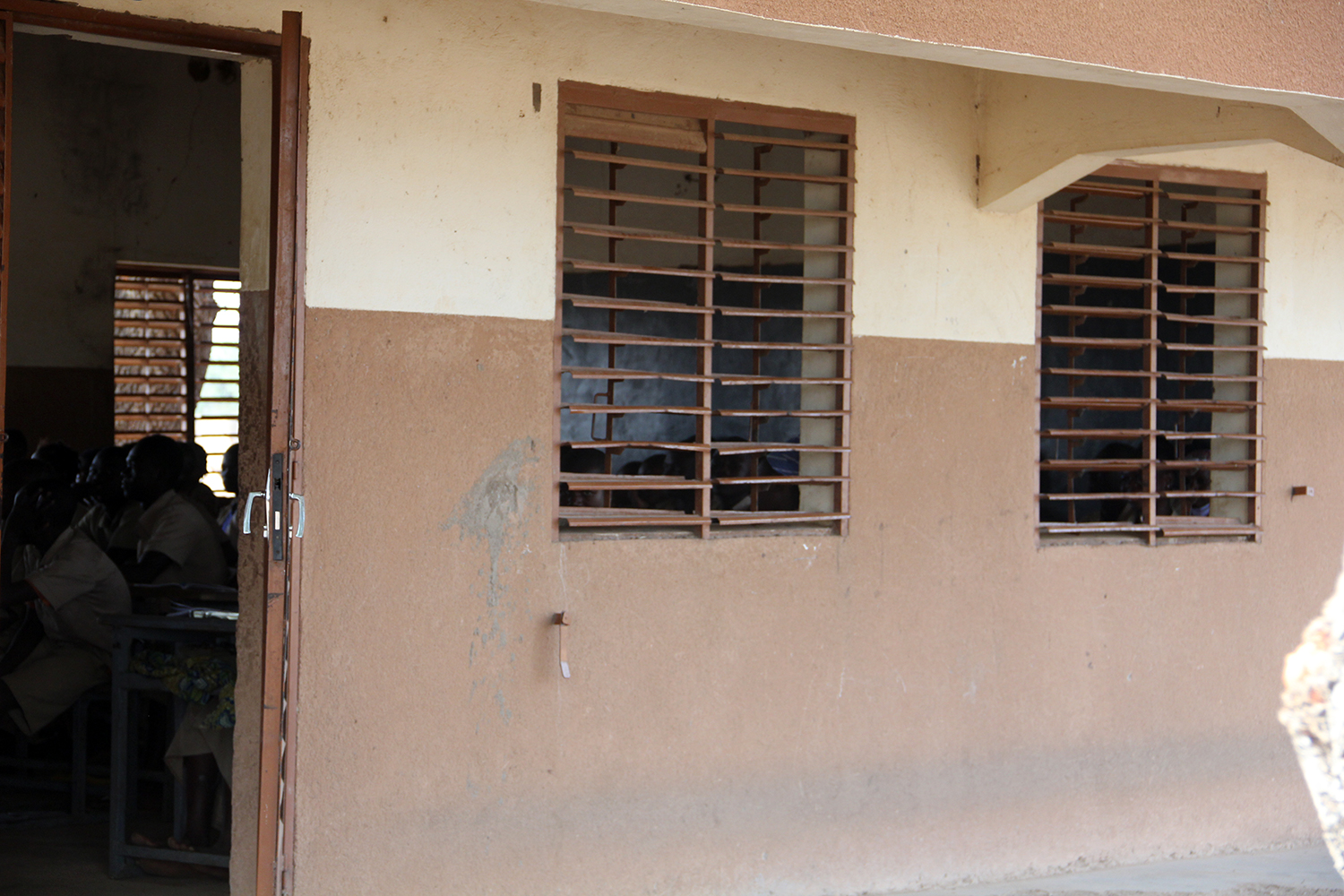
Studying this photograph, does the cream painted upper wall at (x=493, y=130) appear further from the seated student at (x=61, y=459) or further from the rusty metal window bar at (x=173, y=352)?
the rusty metal window bar at (x=173, y=352)

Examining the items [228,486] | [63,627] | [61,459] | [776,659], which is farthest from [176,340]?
[776,659]

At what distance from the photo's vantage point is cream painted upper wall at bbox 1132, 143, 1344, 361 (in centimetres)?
503

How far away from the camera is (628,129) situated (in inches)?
155

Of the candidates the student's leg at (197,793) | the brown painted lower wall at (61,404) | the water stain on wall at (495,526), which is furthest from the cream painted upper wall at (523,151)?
Result: the brown painted lower wall at (61,404)

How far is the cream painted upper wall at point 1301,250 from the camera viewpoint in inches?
198

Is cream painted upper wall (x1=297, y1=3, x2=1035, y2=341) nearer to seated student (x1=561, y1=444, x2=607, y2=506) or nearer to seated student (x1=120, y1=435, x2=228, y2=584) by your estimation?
seated student (x1=561, y1=444, x2=607, y2=506)

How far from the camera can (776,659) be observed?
4.14 metres

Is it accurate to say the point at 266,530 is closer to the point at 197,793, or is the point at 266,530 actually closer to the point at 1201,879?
the point at 197,793

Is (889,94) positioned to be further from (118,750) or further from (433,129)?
(118,750)

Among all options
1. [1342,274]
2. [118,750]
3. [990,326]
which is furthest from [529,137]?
[1342,274]

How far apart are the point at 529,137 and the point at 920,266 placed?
1420mm

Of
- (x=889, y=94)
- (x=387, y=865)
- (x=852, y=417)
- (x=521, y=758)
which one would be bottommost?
(x=387, y=865)

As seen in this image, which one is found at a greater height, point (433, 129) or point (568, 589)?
point (433, 129)

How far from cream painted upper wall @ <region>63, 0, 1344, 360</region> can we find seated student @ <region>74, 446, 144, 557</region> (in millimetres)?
3083
